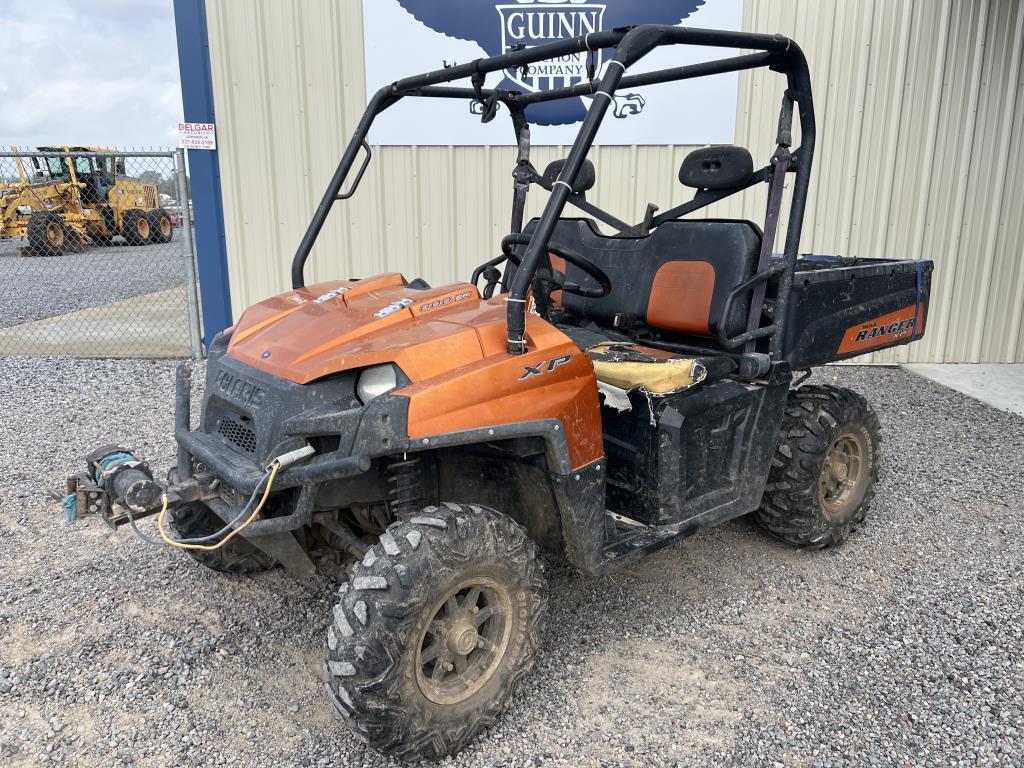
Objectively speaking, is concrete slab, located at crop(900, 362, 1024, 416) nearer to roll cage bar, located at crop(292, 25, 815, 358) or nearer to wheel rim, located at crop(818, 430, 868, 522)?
wheel rim, located at crop(818, 430, 868, 522)

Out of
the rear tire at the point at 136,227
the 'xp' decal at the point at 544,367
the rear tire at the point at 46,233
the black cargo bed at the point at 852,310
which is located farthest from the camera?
the rear tire at the point at 136,227

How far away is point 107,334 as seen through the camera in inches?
326

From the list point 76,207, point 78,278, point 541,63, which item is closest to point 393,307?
point 541,63

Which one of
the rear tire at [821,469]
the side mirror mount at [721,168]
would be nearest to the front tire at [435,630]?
the rear tire at [821,469]

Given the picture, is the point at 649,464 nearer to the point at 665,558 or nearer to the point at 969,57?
the point at 665,558

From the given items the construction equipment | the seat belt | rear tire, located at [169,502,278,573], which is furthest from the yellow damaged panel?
the construction equipment

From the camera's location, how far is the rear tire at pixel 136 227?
18688 millimetres

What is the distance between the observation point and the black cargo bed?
3.16m

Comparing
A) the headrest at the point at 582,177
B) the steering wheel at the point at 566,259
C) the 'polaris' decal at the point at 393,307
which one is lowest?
the 'polaris' decal at the point at 393,307

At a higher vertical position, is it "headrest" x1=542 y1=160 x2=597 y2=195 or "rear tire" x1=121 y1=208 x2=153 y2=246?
"headrest" x1=542 y1=160 x2=597 y2=195

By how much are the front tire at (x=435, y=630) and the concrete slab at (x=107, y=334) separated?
5.75m

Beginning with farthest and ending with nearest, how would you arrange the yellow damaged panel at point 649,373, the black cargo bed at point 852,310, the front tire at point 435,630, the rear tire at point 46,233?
the rear tire at point 46,233
the black cargo bed at point 852,310
the yellow damaged panel at point 649,373
the front tire at point 435,630

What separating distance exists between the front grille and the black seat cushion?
148 centimetres

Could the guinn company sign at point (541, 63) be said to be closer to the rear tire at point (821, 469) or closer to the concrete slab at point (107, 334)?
the concrete slab at point (107, 334)
